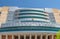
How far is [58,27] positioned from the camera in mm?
67562

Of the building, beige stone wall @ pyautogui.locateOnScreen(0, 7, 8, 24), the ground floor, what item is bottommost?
the ground floor

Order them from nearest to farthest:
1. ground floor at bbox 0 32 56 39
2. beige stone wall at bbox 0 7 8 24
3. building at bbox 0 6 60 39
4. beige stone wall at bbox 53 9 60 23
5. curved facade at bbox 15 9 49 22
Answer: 1. ground floor at bbox 0 32 56 39
2. building at bbox 0 6 60 39
3. curved facade at bbox 15 9 49 22
4. beige stone wall at bbox 0 7 8 24
5. beige stone wall at bbox 53 9 60 23

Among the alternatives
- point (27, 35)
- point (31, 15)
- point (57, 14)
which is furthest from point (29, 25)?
point (57, 14)

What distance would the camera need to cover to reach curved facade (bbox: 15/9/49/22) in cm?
7312

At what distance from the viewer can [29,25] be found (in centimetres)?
6500

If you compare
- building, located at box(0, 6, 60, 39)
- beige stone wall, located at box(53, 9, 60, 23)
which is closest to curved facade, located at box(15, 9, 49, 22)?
building, located at box(0, 6, 60, 39)

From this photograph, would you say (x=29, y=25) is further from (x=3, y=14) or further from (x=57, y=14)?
(x=57, y=14)

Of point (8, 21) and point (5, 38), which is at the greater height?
point (8, 21)

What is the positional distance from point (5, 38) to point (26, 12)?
15.0m

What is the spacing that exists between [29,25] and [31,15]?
1088 centimetres

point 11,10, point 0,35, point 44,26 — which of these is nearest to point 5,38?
point 0,35

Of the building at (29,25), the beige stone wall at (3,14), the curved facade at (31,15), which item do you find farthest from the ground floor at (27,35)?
the beige stone wall at (3,14)

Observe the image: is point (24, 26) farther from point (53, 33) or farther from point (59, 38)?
point (59, 38)

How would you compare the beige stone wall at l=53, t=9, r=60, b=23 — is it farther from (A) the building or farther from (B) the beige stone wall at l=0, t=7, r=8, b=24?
(B) the beige stone wall at l=0, t=7, r=8, b=24
